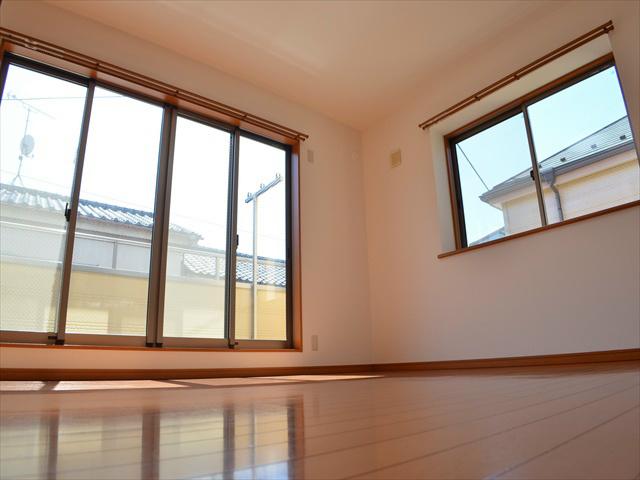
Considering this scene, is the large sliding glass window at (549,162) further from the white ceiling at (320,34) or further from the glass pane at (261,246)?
the glass pane at (261,246)

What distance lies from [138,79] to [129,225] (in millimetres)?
1117

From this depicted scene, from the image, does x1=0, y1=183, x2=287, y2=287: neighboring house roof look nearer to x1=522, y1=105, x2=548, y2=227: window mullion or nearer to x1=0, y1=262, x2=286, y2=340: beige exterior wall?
x1=0, y1=262, x2=286, y2=340: beige exterior wall

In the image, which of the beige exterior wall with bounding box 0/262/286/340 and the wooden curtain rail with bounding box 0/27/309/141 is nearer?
the beige exterior wall with bounding box 0/262/286/340

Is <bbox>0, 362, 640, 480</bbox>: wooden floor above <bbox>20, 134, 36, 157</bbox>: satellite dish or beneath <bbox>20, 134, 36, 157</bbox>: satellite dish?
beneath

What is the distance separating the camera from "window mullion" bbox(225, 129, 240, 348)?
3.49 meters

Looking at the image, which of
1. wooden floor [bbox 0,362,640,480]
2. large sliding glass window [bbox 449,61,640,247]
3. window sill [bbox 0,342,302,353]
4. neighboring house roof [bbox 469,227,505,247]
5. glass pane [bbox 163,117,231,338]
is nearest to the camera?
wooden floor [bbox 0,362,640,480]

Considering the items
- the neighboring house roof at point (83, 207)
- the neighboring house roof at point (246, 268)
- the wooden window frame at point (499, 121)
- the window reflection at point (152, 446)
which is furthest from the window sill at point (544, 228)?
the window reflection at point (152, 446)

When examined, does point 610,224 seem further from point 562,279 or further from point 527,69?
point 527,69

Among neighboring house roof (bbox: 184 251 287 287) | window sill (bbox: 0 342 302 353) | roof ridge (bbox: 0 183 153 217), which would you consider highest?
roof ridge (bbox: 0 183 153 217)

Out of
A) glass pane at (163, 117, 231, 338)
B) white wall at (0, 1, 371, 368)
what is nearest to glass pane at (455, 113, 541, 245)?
white wall at (0, 1, 371, 368)

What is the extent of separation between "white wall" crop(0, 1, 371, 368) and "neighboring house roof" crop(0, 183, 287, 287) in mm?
318

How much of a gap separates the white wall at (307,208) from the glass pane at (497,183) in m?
1.15


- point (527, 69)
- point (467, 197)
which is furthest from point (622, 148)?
point (467, 197)

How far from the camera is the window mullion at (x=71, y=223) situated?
271 centimetres
